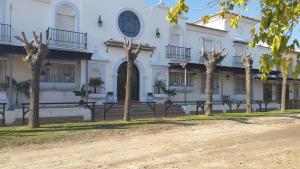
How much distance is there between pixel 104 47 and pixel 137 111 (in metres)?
4.58

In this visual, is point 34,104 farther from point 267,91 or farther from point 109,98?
point 267,91

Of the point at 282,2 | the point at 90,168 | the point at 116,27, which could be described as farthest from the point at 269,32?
the point at 116,27

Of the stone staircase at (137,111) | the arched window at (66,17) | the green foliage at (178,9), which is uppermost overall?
the arched window at (66,17)

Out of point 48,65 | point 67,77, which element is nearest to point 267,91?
point 67,77

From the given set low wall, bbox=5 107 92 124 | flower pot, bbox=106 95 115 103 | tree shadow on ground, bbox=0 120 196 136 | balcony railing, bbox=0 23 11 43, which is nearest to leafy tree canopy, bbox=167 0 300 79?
tree shadow on ground, bbox=0 120 196 136

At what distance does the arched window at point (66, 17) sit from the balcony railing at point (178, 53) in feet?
22.8

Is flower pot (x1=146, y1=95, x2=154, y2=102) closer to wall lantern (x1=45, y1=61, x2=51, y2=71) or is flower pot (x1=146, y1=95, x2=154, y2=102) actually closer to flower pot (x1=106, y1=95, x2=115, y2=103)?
flower pot (x1=106, y1=95, x2=115, y2=103)

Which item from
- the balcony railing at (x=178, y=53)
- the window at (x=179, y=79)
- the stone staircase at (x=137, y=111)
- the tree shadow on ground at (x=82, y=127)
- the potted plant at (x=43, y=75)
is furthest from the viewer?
the window at (x=179, y=79)

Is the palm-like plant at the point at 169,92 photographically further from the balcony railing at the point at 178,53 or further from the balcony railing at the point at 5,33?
the balcony railing at the point at 5,33

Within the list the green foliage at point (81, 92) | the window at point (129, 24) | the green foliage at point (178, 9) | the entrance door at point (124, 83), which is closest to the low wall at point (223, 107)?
the entrance door at point (124, 83)

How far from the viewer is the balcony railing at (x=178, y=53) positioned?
25.0m

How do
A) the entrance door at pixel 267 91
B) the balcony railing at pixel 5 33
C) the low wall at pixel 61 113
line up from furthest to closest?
the entrance door at pixel 267 91
the balcony railing at pixel 5 33
the low wall at pixel 61 113

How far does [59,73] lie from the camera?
805 inches

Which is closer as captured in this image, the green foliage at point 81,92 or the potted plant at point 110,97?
the green foliage at point 81,92
